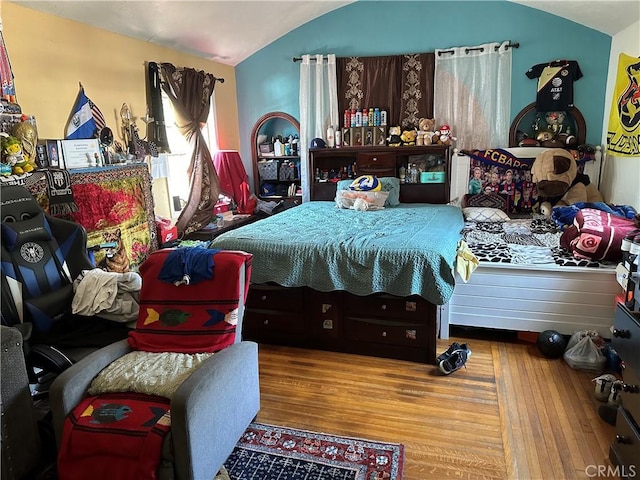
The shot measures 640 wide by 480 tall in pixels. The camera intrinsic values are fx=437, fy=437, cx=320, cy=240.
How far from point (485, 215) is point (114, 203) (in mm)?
3326

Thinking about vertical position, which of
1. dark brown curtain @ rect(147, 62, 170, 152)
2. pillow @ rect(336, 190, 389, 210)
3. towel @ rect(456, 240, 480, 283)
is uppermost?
dark brown curtain @ rect(147, 62, 170, 152)

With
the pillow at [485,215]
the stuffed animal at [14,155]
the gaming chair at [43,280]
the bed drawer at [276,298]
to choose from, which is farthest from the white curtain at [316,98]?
the gaming chair at [43,280]

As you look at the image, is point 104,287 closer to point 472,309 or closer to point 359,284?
point 359,284

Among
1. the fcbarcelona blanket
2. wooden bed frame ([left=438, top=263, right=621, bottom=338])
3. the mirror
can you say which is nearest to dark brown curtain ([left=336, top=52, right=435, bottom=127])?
the mirror

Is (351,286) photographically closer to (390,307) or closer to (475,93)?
(390,307)

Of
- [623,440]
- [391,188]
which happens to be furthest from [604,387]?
[391,188]

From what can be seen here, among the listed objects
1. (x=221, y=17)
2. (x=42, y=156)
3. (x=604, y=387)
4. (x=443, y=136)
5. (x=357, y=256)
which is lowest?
(x=604, y=387)

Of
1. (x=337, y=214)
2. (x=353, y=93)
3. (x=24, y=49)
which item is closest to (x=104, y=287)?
(x=24, y=49)

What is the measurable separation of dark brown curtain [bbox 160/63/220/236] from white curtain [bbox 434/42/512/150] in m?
2.53

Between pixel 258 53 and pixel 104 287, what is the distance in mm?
3905

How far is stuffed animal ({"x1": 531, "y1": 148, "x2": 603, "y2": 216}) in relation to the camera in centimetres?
412

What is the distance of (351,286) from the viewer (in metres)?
2.78

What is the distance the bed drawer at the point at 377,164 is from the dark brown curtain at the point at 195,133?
5.40 ft

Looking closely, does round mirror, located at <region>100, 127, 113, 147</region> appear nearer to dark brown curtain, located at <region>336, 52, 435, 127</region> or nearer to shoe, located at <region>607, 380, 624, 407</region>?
dark brown curtain, located at <region>336, 52, 435, 127</region>
